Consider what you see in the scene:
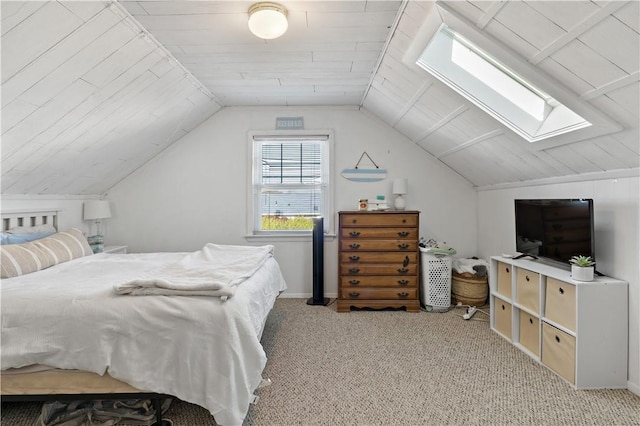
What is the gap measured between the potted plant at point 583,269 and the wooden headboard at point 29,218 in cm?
432

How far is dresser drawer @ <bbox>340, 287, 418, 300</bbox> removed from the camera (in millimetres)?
3670

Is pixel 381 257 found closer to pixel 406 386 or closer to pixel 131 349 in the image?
pixel 406 386

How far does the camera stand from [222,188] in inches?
166

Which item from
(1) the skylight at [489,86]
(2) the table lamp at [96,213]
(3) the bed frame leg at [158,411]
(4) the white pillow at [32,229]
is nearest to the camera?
(3) the bed frame leg at [158,411]

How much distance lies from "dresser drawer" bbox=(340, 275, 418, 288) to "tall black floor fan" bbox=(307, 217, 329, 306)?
0.33 metres

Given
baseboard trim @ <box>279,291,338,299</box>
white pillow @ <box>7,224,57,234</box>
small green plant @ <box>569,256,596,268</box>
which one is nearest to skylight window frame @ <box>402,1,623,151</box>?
small green plant @ <box>569,256,596,268</box>

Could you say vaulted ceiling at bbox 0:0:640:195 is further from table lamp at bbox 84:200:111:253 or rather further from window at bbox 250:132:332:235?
window at bbox 250:132:332:235

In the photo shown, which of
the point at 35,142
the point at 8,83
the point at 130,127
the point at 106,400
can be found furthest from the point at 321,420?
the point at 130,127

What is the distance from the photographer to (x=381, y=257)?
145 inches

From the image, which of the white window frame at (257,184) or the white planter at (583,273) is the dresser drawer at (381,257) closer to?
the white window frame at (257,184)

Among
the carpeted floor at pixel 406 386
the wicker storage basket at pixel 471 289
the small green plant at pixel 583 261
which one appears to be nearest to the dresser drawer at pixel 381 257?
the wicker storage basket at pixel 471 289

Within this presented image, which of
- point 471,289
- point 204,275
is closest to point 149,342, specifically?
point 204,275

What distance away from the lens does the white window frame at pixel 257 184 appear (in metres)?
4.17

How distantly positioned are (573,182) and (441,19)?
1.67 m
